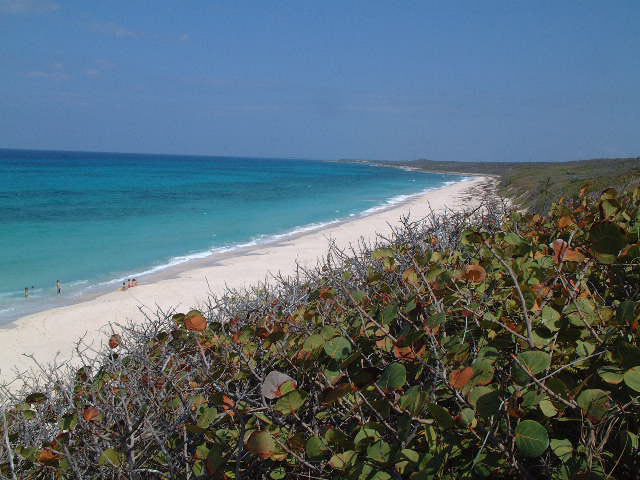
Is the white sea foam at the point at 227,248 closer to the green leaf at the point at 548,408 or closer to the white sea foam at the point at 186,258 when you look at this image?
the white sea foam at the point at 186,258

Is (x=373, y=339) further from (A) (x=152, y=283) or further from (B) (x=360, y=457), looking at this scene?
(A) (x=152, y=283)

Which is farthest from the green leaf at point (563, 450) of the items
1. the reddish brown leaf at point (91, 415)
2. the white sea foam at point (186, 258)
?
the white sea foam at point (186, 258)

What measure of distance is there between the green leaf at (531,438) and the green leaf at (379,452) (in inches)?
12.8

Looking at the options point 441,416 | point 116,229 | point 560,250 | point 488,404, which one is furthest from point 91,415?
point 116,229

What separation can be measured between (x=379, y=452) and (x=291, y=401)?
0.84 ft

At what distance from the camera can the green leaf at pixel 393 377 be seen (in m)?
1.12

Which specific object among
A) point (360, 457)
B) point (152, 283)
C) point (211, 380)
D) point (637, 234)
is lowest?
point (152, 283)

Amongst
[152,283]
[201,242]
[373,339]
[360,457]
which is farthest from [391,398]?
[201,242]

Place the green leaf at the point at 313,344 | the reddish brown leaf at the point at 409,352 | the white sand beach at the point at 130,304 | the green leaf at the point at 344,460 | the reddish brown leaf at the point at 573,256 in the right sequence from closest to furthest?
the green leaf at the point at 344,460, the reddish brown leaf at the point at 409,352, the green leaf at the point at 313,344, the reddish brown leaf at the point at 573,256, the white sand beach at the point at 130,304

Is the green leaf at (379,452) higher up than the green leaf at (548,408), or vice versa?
the green leaf at (548,408)

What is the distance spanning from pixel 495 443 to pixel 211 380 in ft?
2.98

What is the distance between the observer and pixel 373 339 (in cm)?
150

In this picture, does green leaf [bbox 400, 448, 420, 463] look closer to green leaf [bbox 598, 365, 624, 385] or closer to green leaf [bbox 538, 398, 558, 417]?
green leaf [bbox 538, 398, 558, 417]

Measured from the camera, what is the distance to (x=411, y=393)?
1.08 metres
